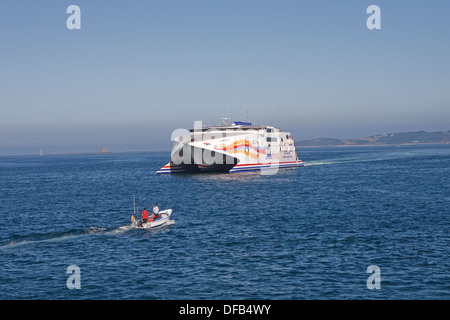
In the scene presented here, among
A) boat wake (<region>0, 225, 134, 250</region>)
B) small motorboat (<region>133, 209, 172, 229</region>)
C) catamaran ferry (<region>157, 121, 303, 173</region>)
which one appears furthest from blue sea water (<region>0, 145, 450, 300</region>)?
catamaran ferry (<region>157, 121, 303, 173</region>)

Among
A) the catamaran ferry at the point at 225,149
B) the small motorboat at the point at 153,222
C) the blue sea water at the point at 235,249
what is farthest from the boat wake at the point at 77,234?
the catamaran ferry at the point at 225,149

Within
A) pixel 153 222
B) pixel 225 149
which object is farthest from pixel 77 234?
pixel 225 149

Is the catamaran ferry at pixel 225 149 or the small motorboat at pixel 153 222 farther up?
the catamaran ferry at pixel 225 149

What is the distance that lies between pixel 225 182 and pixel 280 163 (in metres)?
38.5

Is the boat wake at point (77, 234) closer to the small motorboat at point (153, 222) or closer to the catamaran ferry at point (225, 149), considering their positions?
the small motorboat at point (153, 222)

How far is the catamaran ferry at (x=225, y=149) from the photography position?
89.5 metres

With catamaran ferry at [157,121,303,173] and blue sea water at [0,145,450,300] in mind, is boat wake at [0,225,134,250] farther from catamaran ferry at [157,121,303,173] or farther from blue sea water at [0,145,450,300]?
catamaran ferry at [157,121,303,173]

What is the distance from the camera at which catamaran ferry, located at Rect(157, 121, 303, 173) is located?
89500 mm

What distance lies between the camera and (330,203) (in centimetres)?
5191

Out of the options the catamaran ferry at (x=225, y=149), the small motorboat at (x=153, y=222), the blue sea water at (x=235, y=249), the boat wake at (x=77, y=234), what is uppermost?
the catamaran ferry at (x=225, y=149)

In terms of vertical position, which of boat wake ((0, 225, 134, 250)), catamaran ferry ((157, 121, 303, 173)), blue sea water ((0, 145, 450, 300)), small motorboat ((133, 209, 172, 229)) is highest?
catamaran ferry ((157, 121, 303, 173))

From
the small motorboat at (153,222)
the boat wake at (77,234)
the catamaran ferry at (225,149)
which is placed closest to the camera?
Answer: the boat wake at (77,234)

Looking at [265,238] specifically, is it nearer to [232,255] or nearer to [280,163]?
[232,255]
